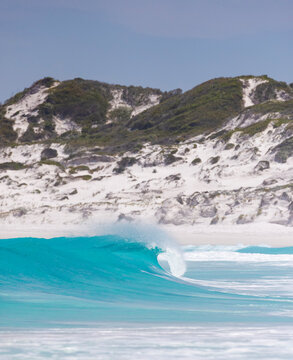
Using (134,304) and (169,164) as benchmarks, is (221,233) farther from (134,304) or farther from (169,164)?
(169,164)

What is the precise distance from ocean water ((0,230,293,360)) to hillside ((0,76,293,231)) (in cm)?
1148

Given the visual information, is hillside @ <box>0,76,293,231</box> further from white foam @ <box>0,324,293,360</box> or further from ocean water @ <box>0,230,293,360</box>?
white foam @ <box>0,324,293,360</box>

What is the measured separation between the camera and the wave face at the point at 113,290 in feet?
16.2

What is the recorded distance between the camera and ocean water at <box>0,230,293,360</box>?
353cm

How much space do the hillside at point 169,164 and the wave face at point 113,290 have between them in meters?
12.1

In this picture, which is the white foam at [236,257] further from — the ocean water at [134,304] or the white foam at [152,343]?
the white foam at [152,343]

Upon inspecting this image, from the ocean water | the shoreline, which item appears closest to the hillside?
the shoreline

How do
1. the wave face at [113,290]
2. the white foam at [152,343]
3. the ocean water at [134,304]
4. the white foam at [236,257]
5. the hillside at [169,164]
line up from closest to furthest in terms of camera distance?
1. the white foam at [152,343]
2. the ocean water at [134,304]
3. the wave face at [113,290]
4. the white foam at [236,257]
5. the hillside at [169,164]

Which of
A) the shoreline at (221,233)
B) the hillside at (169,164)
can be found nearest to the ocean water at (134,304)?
the shoreline at (221,233)

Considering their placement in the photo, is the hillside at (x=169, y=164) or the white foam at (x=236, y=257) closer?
the white foam at (x=236, y=257)

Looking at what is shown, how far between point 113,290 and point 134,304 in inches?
40.6

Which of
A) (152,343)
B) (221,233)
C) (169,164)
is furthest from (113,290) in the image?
(169,164)

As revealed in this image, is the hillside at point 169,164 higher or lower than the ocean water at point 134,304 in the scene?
higher

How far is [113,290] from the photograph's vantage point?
6.70 m
